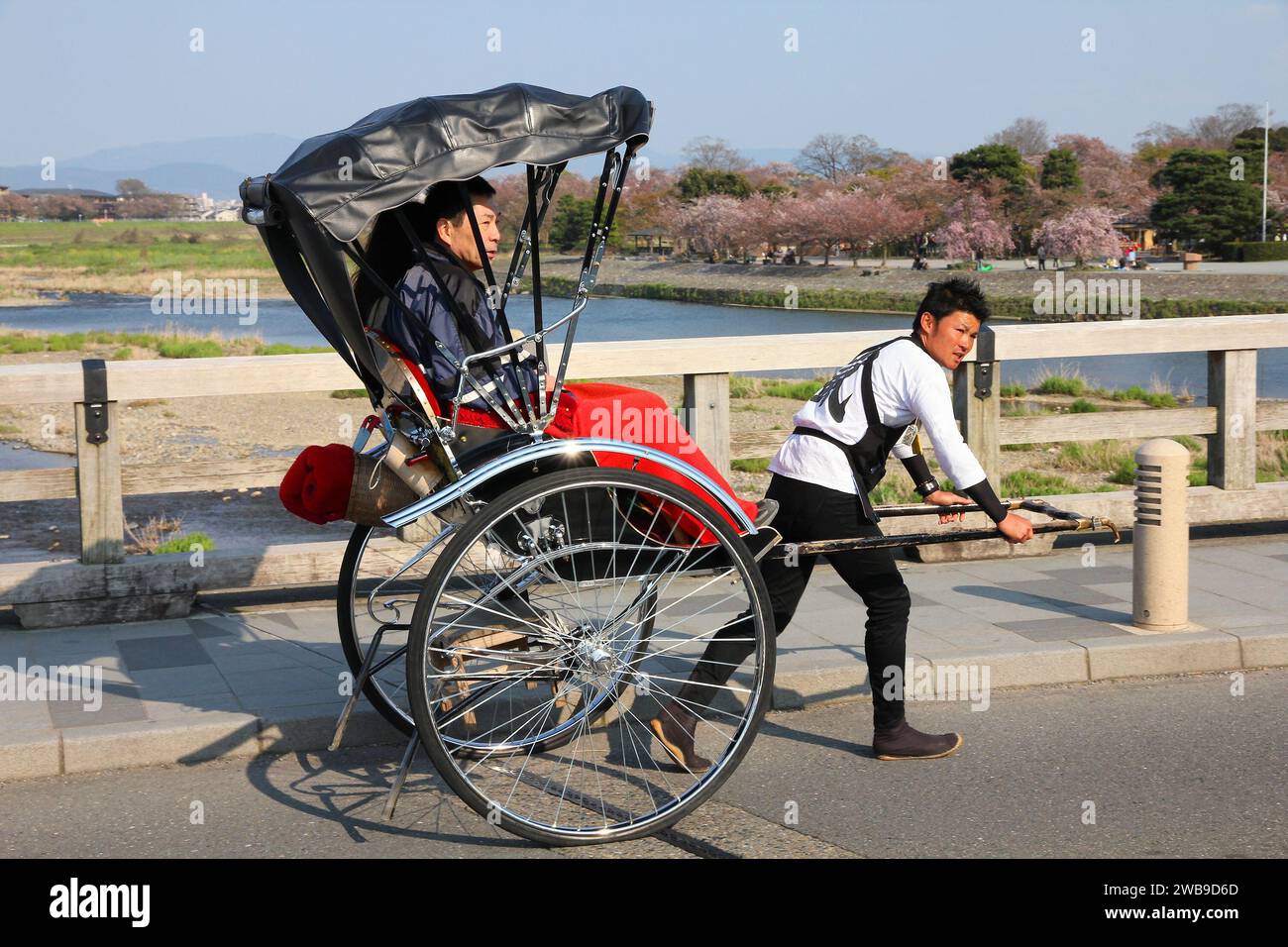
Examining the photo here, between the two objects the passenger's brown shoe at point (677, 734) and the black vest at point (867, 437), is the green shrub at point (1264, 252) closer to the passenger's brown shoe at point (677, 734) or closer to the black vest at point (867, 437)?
the black vest at point (867, 437)

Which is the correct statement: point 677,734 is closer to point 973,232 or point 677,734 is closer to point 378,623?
point 378,623

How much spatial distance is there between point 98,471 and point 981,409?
494 cm

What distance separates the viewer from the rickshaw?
14.0 ft

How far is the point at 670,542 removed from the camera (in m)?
4.77

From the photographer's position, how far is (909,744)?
5223 millimetres

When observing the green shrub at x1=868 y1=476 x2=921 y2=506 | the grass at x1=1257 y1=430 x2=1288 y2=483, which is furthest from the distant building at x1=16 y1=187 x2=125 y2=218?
the grass at x1=1257 y1=430 x2=1288 y2=483

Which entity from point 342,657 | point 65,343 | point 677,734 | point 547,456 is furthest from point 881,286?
point 547,456

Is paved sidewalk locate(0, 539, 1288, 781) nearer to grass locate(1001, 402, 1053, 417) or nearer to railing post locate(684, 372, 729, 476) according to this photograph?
railing post locate(684, 372, 729, 476)

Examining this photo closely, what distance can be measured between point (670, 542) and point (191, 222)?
141 metres

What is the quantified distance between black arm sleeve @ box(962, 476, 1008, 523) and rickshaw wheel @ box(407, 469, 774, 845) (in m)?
0.87

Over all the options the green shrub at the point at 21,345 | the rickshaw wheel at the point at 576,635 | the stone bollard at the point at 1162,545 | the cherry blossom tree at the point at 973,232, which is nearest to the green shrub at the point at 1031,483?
the stone bollard at the point at 1162,545

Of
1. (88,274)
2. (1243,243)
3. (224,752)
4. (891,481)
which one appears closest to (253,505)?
(891,481)

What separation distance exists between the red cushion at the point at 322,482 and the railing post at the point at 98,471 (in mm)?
2472

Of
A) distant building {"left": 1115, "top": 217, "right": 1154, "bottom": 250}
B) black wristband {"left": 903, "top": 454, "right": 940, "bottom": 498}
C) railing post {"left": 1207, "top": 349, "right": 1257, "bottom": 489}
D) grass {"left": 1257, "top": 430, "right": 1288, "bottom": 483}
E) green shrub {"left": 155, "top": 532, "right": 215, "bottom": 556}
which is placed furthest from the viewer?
distant building {"left": 1115, "top": 217, "right": 1154, "bottom": 250}
